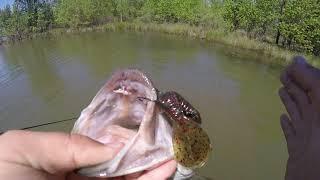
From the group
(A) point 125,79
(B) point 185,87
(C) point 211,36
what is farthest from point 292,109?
(C) point 211,36

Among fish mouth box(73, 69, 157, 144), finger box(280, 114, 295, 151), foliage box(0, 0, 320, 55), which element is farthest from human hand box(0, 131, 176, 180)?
foliage box(0, 0, 320, 55)

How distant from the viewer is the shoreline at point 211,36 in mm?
16109

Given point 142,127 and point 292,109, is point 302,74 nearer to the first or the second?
point 292,109

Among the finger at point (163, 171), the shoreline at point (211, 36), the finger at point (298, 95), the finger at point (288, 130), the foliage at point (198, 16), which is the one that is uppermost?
the finger at point (298, 95)

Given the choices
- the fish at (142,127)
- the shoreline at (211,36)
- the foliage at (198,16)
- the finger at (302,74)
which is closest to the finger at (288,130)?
the finger at (302,74)

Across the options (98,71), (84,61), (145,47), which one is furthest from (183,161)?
(145,47)

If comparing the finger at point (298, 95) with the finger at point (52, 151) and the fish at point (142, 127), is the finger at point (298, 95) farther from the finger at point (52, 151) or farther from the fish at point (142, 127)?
the finger at point (52, 151)

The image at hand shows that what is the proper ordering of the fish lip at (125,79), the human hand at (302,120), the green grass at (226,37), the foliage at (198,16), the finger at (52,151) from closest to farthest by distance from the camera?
the human hand at (302,120) → the finger at (52,151) → the fish lip at (125,79) → the green grass at (226,37) → the foliage at (198,16)

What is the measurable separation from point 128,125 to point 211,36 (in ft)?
64.9

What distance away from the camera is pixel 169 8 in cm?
2925

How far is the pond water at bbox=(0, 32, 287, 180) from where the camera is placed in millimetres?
7773

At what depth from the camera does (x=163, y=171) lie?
150cm

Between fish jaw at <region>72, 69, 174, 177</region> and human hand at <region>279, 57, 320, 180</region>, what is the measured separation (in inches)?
17.4

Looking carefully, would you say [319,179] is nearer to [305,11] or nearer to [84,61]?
[84,61]
